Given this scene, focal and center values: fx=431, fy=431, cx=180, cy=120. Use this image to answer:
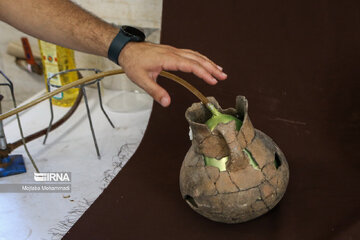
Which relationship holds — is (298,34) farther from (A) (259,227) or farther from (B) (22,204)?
(B) (22,204)

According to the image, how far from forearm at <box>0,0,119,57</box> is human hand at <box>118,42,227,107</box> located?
141mm

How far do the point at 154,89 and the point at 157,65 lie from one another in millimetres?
67

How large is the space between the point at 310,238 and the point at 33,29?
0.94 meters

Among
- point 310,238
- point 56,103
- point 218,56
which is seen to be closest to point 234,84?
point 218,56

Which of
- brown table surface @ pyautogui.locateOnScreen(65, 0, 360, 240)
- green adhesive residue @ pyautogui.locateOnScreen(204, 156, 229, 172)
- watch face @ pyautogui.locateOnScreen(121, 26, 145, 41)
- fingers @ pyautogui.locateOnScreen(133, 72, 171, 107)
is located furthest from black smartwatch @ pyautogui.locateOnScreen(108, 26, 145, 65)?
brown table surface @ pyautogui.locateOnScreen(65, 0, 360, 240)

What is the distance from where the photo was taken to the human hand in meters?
0.96

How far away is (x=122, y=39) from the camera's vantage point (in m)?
1.07

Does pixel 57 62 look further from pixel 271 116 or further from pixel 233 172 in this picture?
pixel 233 172

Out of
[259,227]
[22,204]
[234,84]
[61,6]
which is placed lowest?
[22,204]

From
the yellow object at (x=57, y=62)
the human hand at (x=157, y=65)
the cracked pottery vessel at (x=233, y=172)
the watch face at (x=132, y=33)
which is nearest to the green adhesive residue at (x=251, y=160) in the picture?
the cracked pottery vessel at (x=233, y=172)

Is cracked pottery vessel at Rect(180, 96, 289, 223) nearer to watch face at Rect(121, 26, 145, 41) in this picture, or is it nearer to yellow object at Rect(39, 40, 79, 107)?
watch face at Rect(121, 26, 145, 41)

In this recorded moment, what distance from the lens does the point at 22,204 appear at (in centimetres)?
136

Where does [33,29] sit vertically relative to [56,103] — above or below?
above

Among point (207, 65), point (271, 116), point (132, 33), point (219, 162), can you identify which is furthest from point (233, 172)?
point (271, 116)
